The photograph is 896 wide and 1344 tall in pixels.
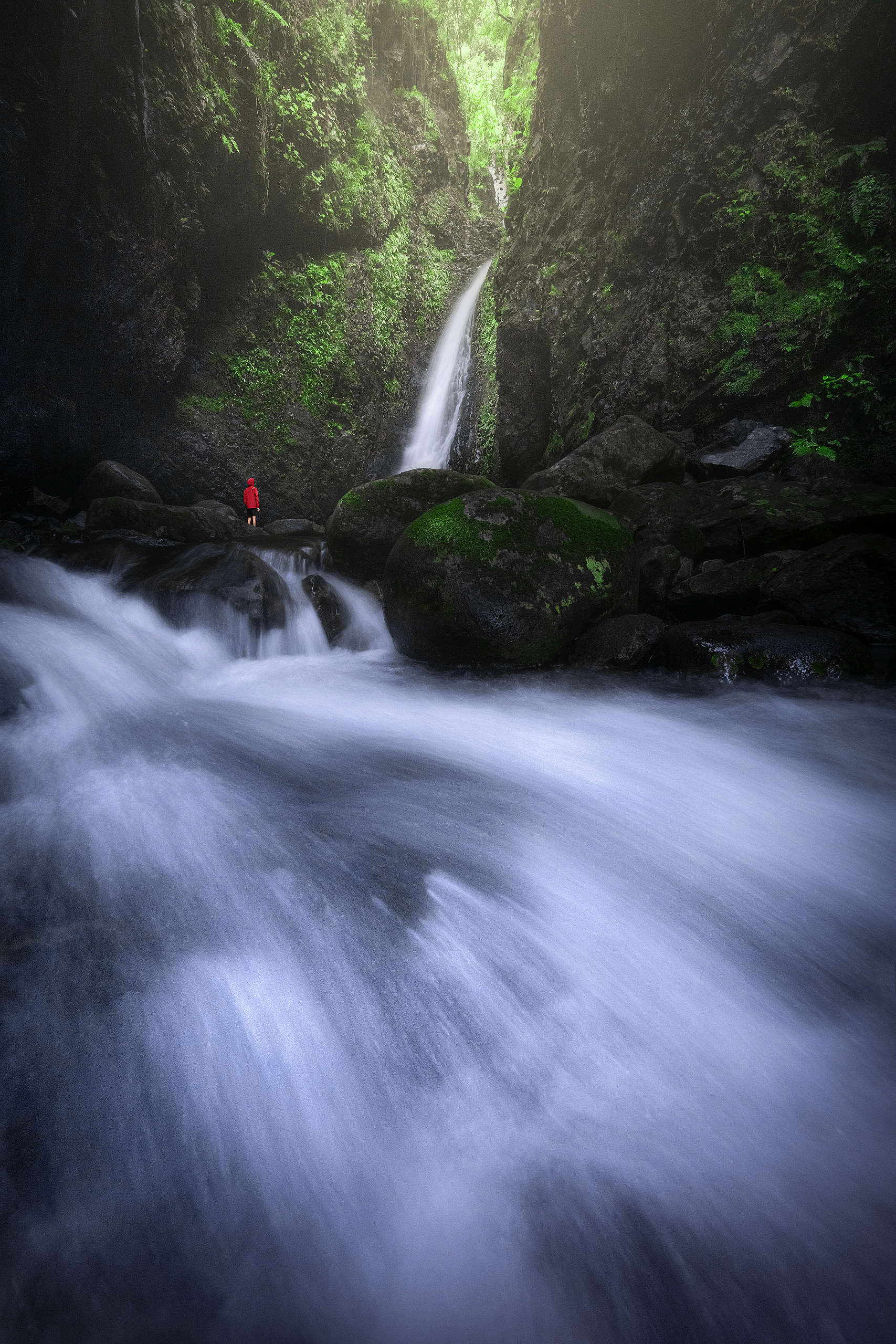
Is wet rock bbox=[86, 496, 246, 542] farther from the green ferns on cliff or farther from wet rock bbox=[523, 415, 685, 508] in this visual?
the green ferns on cliff

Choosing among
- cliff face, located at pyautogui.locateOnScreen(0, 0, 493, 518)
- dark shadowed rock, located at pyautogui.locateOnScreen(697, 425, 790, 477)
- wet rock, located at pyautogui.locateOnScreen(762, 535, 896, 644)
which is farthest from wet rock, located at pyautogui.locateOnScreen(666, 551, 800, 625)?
cliff face, located at pyautogui.locateOnScreen(0, 0, 493, 518)

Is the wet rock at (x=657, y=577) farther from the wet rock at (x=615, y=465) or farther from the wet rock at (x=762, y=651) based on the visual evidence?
the wet rock at (x=615, y=465)

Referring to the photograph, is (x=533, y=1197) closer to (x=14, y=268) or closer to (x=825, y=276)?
(x=825, y=276)

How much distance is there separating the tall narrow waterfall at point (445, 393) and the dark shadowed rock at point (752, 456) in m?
6.80

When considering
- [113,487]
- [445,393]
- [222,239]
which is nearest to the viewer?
[113,487]

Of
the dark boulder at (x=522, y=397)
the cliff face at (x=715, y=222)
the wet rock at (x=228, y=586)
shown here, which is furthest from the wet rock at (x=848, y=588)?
Result: the dark boulder at (x=522, y=397)

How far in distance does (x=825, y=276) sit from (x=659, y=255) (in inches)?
93.9

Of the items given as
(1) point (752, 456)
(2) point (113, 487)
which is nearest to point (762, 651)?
(1) point (752, 456)

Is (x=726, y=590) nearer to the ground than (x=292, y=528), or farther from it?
nearer to the ground

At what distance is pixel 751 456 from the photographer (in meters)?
7.25

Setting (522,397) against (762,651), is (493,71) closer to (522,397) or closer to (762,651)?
(522,397)

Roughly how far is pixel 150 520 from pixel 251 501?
2.79m

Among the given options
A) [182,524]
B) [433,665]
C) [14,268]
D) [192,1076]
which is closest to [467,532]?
[433,665]

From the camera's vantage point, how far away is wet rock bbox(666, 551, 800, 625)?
17.5 feet
